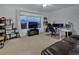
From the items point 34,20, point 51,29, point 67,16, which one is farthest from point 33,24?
point 67,16

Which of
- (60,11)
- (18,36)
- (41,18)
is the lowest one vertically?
(18,36)

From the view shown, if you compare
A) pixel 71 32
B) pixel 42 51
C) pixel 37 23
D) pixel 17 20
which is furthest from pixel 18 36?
pixel 71 32

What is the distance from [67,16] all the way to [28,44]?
88cm

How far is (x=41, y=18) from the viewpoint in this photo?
1.49 m

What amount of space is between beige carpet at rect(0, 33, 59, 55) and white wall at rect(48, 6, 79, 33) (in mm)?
361

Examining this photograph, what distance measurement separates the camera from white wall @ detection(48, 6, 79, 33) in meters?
1.31

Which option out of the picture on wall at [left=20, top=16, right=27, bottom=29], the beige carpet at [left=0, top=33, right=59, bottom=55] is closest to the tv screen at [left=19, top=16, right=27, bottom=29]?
the picture on wall at [left=20, top=16, right=27, bottom=29]

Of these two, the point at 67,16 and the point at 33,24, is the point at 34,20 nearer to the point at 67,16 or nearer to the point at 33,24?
the point at 33,24

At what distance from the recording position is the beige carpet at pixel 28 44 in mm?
1390

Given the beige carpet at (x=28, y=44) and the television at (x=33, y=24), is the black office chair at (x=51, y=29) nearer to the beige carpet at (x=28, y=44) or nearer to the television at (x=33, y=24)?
the beige carpet at (x=28, y=44)

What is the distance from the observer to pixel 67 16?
1367 millimetres
